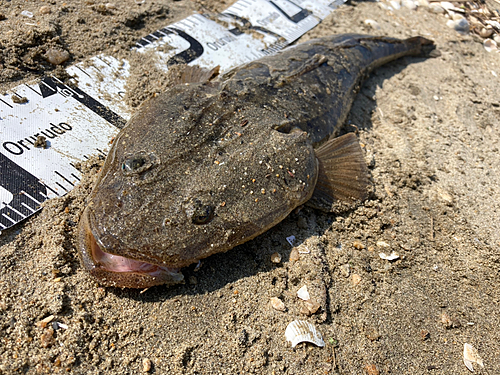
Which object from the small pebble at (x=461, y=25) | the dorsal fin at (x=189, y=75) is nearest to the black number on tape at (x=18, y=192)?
the dorsal fin at (x=189, y=75)

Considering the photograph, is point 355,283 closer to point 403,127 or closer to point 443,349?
point 443,349

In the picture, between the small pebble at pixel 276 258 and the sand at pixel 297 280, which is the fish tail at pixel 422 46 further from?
the small pebble at pixel 276 258

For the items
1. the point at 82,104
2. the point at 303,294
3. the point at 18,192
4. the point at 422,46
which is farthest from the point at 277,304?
the point at 422,46

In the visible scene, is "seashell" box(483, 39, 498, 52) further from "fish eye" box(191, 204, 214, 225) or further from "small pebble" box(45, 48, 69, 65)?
"small pebble" box(45, 48, 69, 65)

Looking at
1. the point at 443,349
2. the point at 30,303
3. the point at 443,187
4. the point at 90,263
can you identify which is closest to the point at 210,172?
the point at 90,263

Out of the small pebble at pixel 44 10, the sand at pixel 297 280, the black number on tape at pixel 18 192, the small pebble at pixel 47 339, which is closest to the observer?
the small pebble at pixel 47 339

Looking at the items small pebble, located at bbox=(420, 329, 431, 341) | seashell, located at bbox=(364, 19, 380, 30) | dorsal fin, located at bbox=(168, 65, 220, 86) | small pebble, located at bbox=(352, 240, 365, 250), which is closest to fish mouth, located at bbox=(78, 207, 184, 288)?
small pebble, located at bbox=(352, 240, 365, 250)
